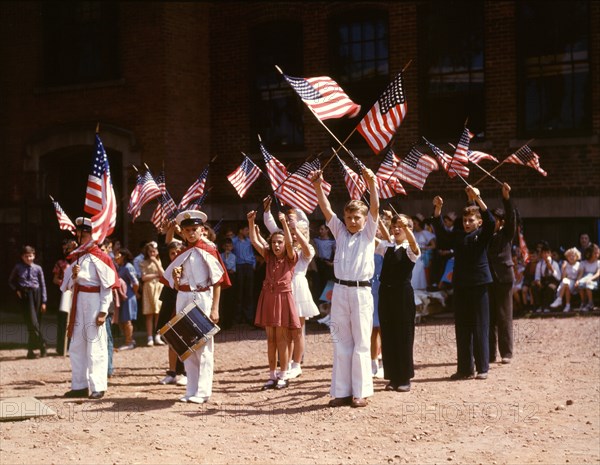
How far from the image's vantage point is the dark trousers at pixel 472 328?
976cm

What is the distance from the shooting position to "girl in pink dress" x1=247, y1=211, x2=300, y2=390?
970cm

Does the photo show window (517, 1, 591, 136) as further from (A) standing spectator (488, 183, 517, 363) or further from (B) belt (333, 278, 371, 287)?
(B) belt (333, 278, 371, 287)

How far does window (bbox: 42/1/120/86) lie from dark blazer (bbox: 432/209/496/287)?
10965mm

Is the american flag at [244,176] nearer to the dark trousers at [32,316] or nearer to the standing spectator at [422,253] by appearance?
the dark trousers at [32,316]

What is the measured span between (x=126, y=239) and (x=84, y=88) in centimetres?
355

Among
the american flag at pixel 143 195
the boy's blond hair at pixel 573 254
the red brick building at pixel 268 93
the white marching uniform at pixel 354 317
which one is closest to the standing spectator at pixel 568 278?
the boy's blond hair at pixel 573 254

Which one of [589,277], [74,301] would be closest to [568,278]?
[589,277]

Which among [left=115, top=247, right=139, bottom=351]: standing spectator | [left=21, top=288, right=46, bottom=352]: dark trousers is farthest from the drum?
[left=21, top=288, right=46, bottom=352]: dark trousers

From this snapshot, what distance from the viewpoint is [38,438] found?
7.41 m

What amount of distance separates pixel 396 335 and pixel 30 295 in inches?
252

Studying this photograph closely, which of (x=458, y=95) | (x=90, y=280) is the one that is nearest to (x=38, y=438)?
(x=90, y=280)

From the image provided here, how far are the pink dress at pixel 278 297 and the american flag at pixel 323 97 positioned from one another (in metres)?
1.72

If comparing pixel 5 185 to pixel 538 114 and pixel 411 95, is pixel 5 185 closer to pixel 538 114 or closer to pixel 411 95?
pixel 411 95

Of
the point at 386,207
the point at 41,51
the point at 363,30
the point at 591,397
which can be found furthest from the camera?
the point at 41,51
